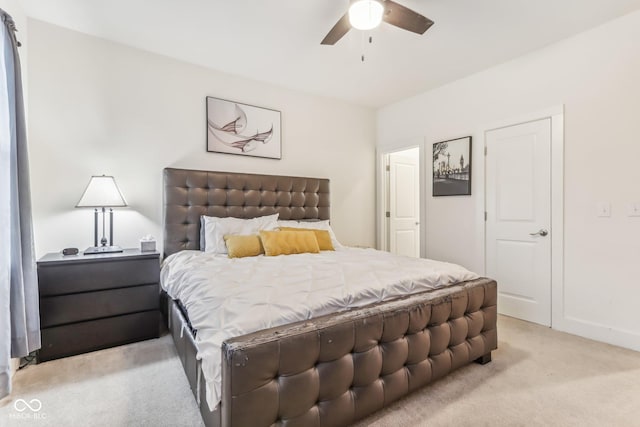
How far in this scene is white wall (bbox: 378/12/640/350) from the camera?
8.09ft

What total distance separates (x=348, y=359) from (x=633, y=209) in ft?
8.77

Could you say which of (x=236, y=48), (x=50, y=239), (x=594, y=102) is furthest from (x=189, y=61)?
(x=594, y=102)

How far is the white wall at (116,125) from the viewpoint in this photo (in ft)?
8.57

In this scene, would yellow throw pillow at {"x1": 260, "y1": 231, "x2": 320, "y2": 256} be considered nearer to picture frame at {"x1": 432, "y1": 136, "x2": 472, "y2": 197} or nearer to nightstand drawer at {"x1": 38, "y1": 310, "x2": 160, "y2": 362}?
nightstand drawer at {"x1": 38, "y1": 310, "x2": 160, "y2": 362}

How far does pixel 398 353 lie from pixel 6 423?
2.07 m

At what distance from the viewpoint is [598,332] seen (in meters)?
2.61

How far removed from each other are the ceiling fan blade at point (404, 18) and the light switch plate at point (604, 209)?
213cm

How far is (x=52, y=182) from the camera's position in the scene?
2.64 m

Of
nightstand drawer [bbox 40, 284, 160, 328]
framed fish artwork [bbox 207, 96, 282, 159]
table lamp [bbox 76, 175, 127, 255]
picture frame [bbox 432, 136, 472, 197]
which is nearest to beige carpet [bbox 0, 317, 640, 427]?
nightstand drawer [bbox 40, 284, 160, 328]

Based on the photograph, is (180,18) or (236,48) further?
(236,48)

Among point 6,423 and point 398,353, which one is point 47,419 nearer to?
point 6,423

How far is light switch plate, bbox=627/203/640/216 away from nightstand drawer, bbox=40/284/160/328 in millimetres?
3947

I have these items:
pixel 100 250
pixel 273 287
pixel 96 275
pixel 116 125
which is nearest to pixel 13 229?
pixel 96 275

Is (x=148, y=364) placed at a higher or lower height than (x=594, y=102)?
lower
